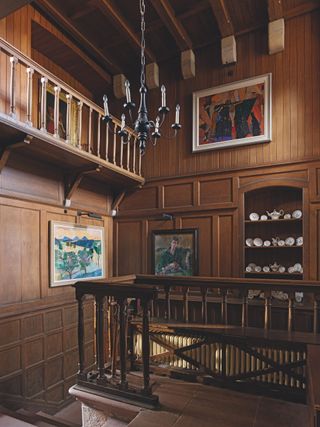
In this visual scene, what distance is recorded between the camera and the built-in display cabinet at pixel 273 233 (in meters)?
4.36

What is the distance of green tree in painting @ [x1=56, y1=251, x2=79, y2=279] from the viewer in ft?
14.7

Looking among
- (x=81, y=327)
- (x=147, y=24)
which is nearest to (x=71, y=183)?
(x=81, y=327)

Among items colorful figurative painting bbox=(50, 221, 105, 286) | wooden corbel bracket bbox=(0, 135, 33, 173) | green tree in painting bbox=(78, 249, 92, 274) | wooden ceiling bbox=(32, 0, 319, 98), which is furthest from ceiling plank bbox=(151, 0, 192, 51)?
green tree in painting bbox=(78, 249, 92, 274)

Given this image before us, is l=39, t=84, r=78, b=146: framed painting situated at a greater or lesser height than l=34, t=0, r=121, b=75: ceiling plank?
lesser

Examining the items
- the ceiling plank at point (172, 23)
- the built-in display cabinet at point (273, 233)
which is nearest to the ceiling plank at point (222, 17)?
the ceiling plank at point (172, 23)

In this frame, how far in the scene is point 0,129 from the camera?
3297 mm

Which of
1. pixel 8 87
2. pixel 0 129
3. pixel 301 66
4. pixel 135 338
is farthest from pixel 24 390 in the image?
pixel 301 66

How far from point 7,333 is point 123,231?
258 centimetres

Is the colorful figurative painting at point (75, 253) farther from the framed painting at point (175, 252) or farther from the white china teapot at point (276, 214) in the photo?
the white china teapot at point (276, 214)

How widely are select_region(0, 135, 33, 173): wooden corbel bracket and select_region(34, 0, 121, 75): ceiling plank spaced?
2.25m

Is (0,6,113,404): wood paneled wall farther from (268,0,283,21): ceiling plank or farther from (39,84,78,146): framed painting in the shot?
(268,0,283,21): ceiling plank

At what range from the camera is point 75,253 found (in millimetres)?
4777

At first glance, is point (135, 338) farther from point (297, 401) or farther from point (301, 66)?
point (301, 66)

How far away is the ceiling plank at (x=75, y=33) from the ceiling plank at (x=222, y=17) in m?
2.05
